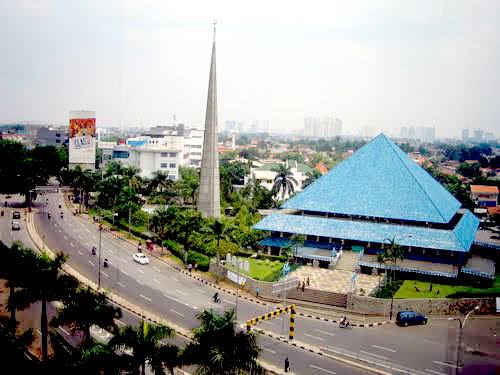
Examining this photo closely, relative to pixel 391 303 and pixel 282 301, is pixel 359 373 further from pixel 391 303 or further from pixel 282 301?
pixel 282 301

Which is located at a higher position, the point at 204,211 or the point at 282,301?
the point at 204,211

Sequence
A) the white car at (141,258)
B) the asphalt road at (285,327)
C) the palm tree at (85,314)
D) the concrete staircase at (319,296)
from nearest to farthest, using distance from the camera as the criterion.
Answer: the palm tree at (85,314) < the asphalt road at (285,327) < the concrete staircase at (319,296) < the white car at (141,258)

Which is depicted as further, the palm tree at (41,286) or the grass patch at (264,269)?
the grass patch at (264,269)

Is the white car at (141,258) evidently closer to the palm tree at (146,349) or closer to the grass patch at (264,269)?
the grass patch at (264,269)

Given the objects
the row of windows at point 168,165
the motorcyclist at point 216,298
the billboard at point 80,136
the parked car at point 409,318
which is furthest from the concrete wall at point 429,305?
the billboard at point 80,136

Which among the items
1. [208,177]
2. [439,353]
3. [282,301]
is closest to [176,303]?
[282,301]

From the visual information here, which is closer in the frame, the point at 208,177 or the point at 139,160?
the point at 208,177

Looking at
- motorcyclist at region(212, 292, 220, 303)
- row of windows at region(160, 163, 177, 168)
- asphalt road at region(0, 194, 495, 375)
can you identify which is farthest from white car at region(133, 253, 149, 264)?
row of windows at region(160, 163, 177, 168)
